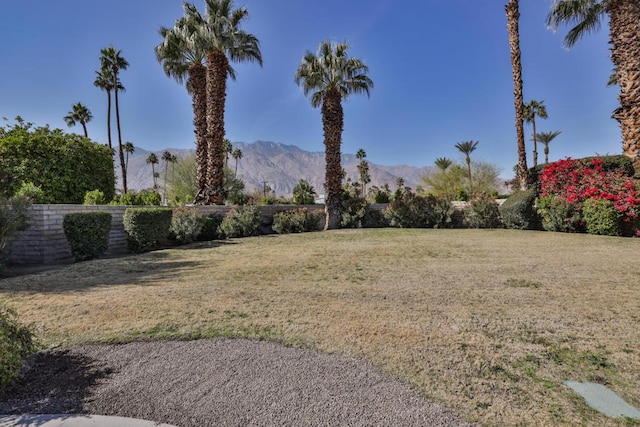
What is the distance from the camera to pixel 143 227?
34.1 ft

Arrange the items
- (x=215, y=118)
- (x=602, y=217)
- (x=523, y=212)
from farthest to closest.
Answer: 1. (x=215, y=118)
2. (x=523, y=212)
3. (x=602, y=217)

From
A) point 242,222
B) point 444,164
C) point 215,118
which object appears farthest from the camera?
point 444,164

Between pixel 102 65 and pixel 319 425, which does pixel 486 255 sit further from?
pixel 102 65

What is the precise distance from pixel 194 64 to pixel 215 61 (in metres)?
2.10

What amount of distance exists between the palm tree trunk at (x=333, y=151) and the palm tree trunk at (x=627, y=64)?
38.7ft

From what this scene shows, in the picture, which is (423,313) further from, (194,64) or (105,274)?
(194,64)

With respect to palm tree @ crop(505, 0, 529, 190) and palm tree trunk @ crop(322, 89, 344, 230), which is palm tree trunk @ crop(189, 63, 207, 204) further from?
palm tree @ crop(505, 0, 529, 190)

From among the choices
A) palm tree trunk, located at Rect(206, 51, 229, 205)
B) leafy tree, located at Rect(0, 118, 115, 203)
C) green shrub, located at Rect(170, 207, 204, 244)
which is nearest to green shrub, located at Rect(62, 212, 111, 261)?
green shrub, located at Rect(170, 207, 204, 244)

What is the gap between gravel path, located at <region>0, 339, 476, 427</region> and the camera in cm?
214

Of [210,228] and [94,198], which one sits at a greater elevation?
[94,198]

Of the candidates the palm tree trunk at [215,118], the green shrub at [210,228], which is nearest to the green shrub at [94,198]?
the green shrub at [210,228]

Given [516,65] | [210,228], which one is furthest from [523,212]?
[210,228]

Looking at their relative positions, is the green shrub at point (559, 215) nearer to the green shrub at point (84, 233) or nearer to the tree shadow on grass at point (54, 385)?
the tree shadow on grass at point (54, 385)

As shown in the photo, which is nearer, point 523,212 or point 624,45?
point 624,45
